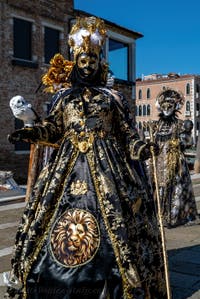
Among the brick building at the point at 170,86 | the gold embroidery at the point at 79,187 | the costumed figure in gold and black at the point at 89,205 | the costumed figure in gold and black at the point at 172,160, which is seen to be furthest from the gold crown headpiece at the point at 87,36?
the brick building at the point at 170,86

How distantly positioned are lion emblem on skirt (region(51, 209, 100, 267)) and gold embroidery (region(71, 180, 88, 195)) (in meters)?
0.14

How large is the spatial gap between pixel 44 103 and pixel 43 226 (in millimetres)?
15352

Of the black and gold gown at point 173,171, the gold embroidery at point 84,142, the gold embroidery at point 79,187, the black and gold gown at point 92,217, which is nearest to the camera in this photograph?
the black and gold gown at point 92,217

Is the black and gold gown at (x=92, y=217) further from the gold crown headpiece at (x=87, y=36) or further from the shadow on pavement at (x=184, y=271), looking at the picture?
the shadow on pavement at (x=184, y=271)

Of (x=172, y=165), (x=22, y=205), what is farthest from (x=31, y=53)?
(x=172, y=165)

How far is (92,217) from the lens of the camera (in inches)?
124

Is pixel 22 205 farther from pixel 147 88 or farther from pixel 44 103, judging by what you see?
pixel 147 88

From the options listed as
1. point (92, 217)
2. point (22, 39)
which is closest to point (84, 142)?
point (92, 217)

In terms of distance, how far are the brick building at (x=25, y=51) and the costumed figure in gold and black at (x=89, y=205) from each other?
41.2 ft

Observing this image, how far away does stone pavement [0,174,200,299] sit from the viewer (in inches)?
159

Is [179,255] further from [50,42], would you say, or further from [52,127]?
[50,42]

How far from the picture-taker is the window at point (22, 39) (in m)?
17.2

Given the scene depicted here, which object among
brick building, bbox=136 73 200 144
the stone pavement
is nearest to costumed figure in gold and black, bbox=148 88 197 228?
the stone pavement

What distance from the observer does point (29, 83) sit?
17703 mm
